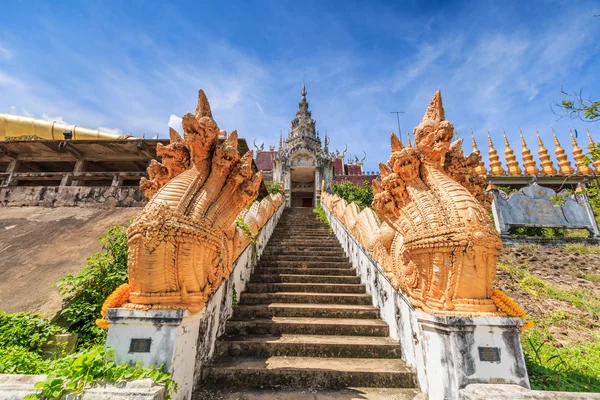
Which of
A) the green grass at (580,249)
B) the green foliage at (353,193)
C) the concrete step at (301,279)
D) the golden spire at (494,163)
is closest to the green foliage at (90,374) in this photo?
the concrete step at (301,279)

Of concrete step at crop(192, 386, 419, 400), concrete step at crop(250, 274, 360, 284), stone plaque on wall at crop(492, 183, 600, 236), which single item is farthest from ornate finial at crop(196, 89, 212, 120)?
stone plaque on wall at crop(492, 183, 600, 236)

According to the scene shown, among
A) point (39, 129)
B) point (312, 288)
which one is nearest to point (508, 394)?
point (312, 288)

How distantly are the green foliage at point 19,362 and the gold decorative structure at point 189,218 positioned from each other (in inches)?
48.8

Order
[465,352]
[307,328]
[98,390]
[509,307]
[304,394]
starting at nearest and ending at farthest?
[98,390]
[465,352]
[509,307]
[304,394]
[307,328]

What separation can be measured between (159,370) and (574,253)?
1086cm

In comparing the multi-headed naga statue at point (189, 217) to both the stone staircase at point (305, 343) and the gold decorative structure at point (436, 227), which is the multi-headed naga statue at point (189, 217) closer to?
the stone staircase at point (305, 343)

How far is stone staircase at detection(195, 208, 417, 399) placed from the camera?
8.43 ft

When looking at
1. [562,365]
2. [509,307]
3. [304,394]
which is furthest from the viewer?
[562,365]

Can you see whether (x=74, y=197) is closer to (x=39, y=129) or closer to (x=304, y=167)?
(x=39, y=129)

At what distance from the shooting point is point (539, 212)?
28.2 ft

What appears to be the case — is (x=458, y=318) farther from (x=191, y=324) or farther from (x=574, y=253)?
(x=574, y=253)

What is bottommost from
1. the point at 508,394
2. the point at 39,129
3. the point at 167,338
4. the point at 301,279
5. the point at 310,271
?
the point at 508,394

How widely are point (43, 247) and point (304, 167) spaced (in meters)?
15.4

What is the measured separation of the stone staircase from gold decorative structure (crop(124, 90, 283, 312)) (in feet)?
3.40
